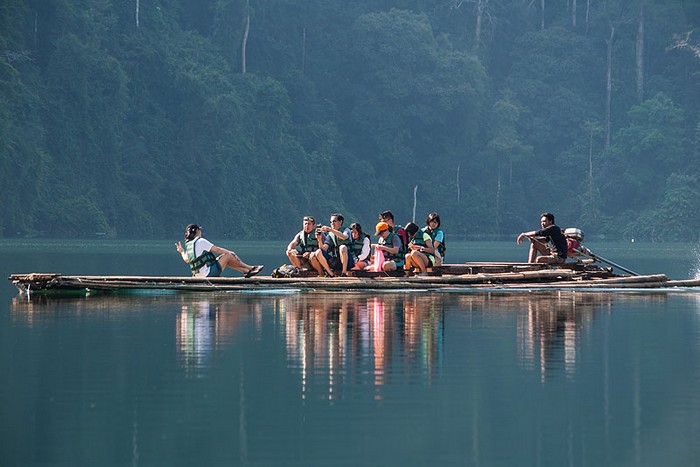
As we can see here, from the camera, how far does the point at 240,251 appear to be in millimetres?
52406

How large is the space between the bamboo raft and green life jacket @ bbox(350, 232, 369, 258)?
1.56 feet

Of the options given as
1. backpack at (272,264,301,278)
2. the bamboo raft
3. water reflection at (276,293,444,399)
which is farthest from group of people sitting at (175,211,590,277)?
water reflection at (276,293,444,399)

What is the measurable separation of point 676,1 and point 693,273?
57.7m

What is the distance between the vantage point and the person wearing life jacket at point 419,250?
25011 mm

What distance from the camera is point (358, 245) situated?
25.1 metres

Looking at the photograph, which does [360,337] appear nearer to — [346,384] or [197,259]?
[346,384]

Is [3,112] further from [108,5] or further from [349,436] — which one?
[349,436]

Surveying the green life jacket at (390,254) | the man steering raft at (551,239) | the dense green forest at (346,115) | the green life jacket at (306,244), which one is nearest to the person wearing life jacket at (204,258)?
the green life jacket at (306,244)

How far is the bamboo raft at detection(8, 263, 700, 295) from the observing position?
2372 centimetres

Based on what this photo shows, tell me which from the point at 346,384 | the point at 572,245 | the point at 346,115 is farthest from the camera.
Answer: the point at 346,115

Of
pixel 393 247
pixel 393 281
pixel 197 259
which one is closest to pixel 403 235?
pixel 393 247

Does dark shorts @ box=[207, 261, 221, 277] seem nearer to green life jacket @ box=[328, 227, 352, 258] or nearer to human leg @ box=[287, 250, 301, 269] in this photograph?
human leg @ box=[287, 250, 301, 269]

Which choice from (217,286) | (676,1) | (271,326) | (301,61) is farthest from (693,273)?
(676,1)

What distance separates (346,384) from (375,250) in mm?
11703
